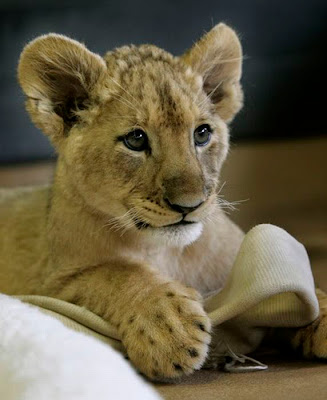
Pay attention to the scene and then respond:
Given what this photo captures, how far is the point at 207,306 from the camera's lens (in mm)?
1548

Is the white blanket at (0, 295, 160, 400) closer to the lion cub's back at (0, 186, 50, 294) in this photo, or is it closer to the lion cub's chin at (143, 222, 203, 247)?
the lion cub's chin at (143, 222, 203, 247)

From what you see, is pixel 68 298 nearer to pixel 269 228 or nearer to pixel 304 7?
pixel 269 228

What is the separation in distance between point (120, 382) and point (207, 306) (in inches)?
18.2

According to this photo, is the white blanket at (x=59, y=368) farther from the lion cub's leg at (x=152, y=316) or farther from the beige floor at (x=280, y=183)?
the beige floor at (x=280, y=183)

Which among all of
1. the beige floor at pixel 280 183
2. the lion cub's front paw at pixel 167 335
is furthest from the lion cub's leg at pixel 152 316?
the beige floor at pixel 280 183

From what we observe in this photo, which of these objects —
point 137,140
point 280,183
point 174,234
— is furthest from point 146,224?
point 280,183

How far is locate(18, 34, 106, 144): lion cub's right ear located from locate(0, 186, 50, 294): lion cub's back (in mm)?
309

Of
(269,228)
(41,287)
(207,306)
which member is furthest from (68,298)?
(269,228)

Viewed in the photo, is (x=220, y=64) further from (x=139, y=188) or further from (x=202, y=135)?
(x=139, y=188)

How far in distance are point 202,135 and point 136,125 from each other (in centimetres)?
14

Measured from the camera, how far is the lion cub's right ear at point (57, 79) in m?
1.61

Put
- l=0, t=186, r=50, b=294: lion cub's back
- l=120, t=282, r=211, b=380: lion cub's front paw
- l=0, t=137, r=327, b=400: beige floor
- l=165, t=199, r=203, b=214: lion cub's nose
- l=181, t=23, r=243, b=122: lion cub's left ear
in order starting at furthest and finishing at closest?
1. l=0, t=137, r=327, b=400: beige floor
2. l=0, t=186, r=50, b=294: lion cub's back
3. l=181, t=23, r=243, b=122: lion cub's left ear
4. l=165, t=199, r=203, b=214: lion cub's nose
5. l=120, t=282, r=211, b=380: lion cub's front paw

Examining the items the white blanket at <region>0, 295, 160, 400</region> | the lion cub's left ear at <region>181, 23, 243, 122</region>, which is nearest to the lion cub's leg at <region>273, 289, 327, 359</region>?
the white blanket at <region>0, 295, 160, 400</region>

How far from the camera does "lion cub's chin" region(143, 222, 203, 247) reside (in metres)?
1.50
